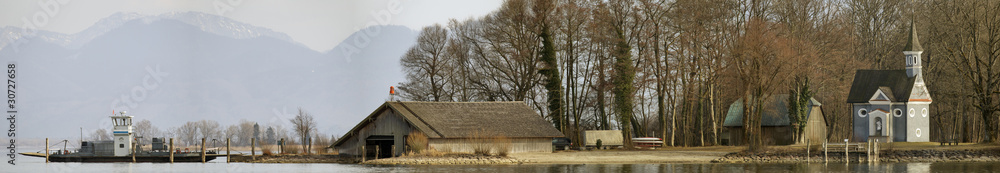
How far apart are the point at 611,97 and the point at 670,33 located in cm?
1012

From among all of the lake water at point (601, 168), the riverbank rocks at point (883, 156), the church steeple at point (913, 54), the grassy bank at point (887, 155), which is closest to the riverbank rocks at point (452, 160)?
the lake water at point (601, 168)

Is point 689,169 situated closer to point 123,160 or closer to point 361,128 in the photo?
point 361,128

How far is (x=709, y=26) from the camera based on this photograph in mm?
59812

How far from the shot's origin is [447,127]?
184 feet

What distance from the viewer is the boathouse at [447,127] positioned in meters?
55.6

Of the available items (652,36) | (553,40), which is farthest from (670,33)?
(553,40)

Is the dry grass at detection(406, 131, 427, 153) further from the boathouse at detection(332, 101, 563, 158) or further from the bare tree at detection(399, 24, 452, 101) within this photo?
the bare tree at detection(399, 24, 452, 101)

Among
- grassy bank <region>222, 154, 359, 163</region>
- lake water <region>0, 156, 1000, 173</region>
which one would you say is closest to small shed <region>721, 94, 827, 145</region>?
lake water <region>0, 156, 1000, 173</region>

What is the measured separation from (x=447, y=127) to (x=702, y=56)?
13172mm

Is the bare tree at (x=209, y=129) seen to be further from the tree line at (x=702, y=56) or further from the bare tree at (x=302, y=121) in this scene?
the tree line at (x=702, y=56)

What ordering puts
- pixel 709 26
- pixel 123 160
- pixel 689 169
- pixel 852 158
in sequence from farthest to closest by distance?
pixel 123 160
pixel 709 26
pixel 852 158
pixel 689 169

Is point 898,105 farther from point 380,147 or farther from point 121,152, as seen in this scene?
point 121,152

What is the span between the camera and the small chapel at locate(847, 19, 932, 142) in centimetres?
6462

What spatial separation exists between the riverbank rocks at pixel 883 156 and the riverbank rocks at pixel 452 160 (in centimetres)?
988
